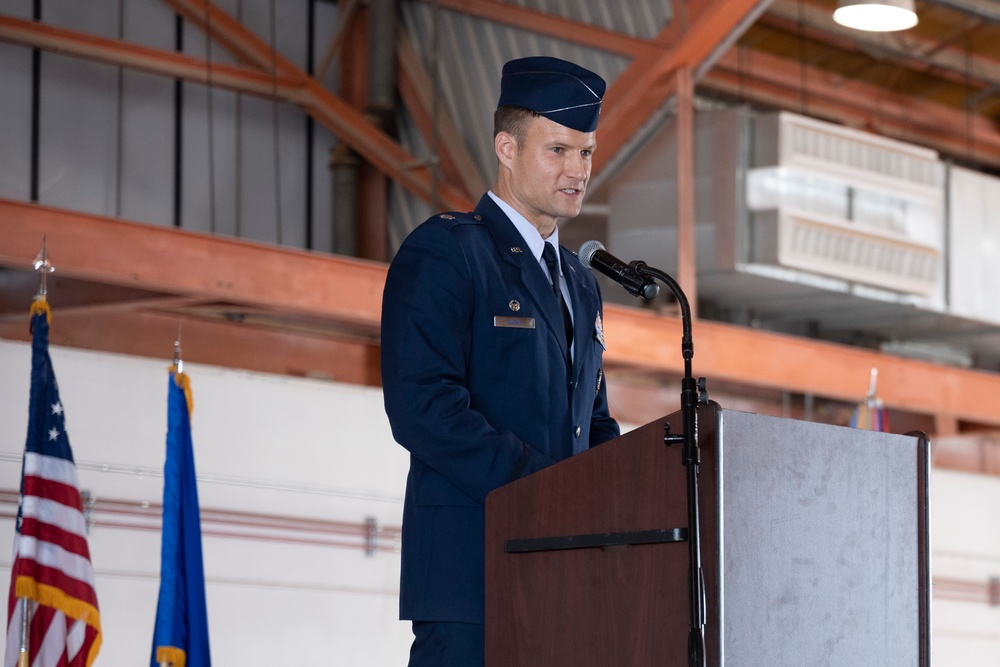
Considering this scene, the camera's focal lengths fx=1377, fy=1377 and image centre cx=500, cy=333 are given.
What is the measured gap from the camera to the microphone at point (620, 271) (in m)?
1.79

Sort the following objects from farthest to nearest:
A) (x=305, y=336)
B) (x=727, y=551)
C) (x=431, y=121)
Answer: (x=431, y=121), (x=305, y=336), (x=727, y=551)

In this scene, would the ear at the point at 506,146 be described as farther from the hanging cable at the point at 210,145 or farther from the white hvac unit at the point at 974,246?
the white hvac unit at the point at 974,246

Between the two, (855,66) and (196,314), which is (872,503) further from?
(855,66)

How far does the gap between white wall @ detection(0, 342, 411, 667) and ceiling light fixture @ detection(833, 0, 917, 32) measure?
230 centimetres

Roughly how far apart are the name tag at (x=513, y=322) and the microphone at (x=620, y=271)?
0.37 ft

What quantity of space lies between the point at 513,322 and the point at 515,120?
1.01ft

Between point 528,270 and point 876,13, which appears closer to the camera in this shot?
point 528,270

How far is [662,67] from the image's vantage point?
5410mm

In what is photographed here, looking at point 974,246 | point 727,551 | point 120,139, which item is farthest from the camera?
point 974,246

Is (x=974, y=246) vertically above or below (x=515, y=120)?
above

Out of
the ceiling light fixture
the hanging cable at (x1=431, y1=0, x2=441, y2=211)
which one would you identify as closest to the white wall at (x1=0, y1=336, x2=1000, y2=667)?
the hanging cable at (x1=431, y1=0, x2=441, y2=211)

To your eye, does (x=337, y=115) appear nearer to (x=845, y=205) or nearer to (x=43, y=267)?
(x=43, y=267)

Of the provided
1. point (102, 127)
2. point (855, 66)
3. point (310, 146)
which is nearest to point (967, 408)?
point (855, 66)

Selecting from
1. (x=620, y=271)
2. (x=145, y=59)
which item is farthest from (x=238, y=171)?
(x=620, y=271)
